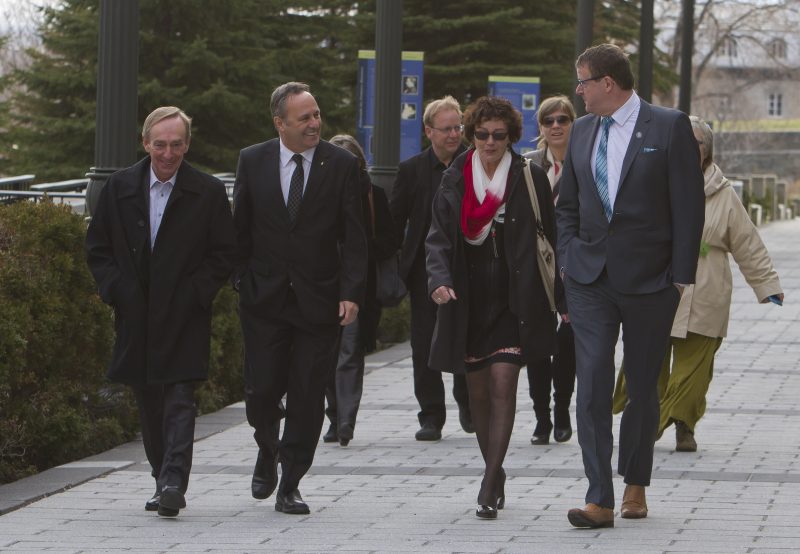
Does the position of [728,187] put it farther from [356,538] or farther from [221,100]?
[221,100]

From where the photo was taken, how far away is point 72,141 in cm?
2986

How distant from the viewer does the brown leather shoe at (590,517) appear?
21.4 feet

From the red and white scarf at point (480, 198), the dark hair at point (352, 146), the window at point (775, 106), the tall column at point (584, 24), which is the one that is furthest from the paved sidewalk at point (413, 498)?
the window at point (775, 106)

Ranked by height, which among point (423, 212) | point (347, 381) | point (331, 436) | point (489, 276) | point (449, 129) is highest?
point (449, 129)

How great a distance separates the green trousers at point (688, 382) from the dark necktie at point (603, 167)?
89.2 inches

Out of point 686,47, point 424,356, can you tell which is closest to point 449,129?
point 424,356

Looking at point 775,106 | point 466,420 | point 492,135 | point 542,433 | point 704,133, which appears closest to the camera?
point 492,135

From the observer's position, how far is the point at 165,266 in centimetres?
683

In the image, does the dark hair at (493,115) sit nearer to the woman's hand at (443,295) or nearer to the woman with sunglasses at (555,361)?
the woman's hand at (443,295)

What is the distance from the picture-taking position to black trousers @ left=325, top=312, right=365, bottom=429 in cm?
915

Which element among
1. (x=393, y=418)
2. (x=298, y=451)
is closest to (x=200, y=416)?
(x=393, y=418)

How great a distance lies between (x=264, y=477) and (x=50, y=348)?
5.06 feet

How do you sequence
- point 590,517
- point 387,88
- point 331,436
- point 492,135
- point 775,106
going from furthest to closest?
point 775,106 → point 387,88 → point 331,436 → point 492,135 → point 590,517

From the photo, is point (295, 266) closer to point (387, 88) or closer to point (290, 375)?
point (290, 375)
